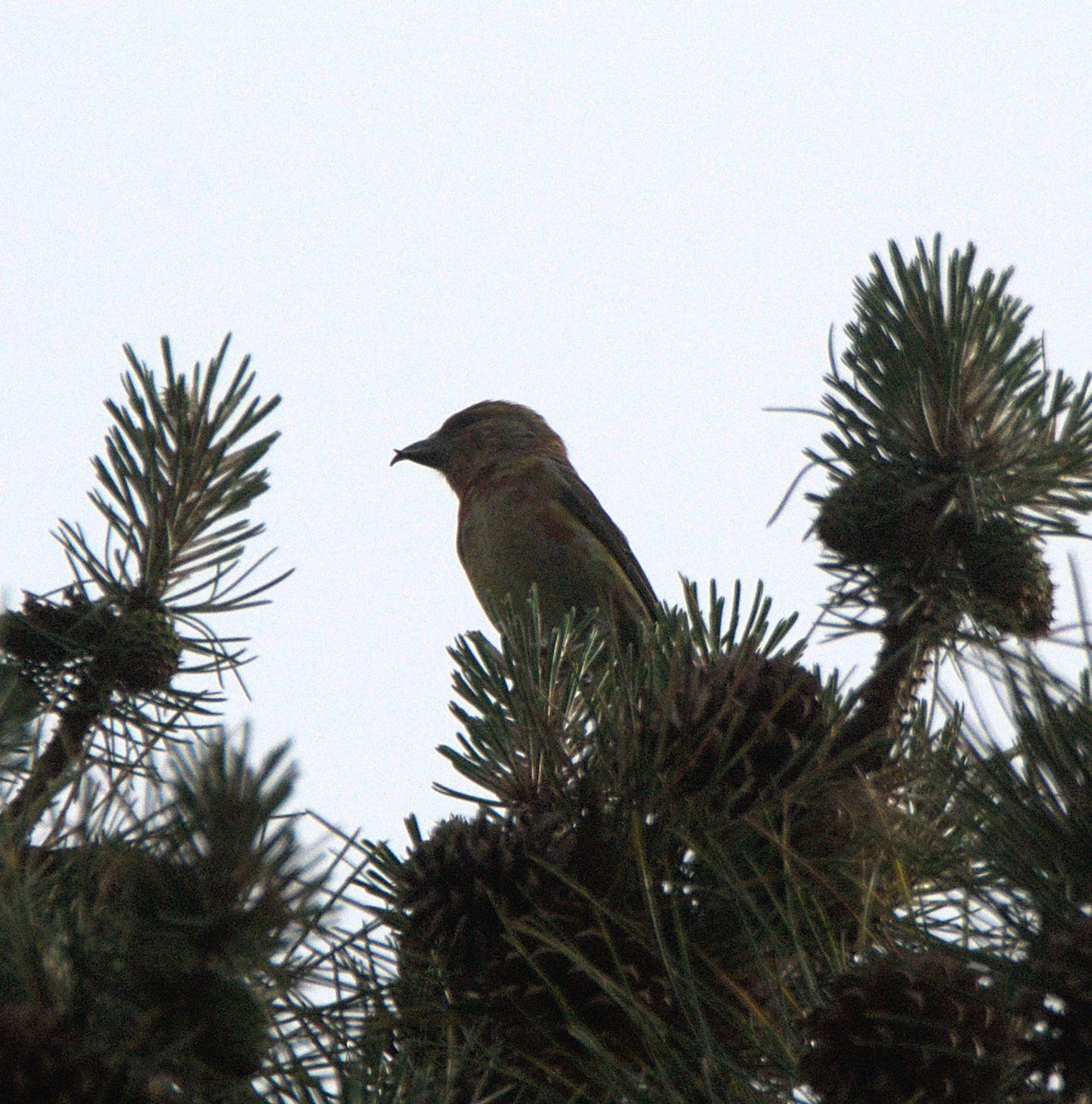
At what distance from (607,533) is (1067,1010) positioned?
17.5 ft

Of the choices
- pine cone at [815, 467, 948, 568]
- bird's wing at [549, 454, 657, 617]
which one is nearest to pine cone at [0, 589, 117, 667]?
pine cone at [815, 467, 948, 568]

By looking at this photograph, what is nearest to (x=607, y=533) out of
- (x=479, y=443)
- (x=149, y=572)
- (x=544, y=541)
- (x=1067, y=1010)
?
(x=544, y=541)

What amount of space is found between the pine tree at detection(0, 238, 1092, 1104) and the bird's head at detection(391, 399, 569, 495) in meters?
4.82

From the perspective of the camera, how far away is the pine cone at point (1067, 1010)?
1.16 m

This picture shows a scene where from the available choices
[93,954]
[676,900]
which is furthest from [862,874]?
[93,954]

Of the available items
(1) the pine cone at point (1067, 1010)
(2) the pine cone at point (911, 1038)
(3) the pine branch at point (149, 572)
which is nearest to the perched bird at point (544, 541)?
(3) the pine branch at point (149, 572)

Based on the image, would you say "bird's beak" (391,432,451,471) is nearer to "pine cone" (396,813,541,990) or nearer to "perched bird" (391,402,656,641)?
"perched bird" (391,402,656,641)

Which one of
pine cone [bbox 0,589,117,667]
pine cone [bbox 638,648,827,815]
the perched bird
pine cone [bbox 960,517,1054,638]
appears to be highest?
the perched bird

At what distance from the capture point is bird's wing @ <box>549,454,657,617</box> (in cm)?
644

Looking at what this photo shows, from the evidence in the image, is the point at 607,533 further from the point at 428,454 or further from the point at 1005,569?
the point at 1005,569

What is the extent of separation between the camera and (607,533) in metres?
6.48

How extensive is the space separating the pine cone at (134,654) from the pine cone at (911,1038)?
3.57 ft

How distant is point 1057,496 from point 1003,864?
761mm

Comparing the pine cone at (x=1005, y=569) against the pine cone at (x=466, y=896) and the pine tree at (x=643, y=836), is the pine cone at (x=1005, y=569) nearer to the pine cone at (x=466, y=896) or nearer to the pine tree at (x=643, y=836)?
the pine tree at (x=643, y=836)
